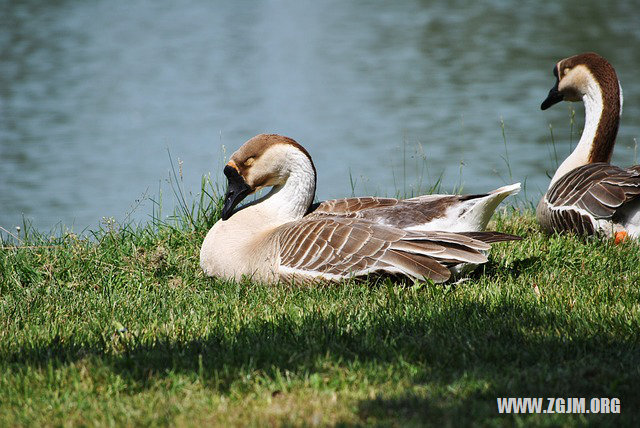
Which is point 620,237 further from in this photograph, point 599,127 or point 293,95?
point 293,95

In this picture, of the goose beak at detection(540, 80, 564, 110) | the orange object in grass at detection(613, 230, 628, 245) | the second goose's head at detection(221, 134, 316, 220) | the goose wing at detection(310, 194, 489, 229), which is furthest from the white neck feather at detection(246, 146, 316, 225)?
the goose beak at detection(540, 80, 564, 110)

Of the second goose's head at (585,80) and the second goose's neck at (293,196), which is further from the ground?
the second goose's head at (585,80)

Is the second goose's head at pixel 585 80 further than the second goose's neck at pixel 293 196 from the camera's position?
Yes

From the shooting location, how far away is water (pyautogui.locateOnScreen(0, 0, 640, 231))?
14.5 m

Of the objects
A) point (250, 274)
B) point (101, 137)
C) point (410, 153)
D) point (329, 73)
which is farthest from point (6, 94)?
point (250, 274)

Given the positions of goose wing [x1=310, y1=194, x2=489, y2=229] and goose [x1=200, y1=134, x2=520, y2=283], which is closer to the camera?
goose [x1=200, y1=134, x2=520, y2=283]

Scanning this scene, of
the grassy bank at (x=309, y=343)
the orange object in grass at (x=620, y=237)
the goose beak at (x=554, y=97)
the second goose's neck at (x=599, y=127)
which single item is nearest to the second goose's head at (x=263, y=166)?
the grassy bank at (x=309, y=343)

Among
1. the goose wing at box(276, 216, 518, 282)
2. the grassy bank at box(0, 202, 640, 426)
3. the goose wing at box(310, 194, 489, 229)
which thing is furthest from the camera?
the goose wing at box(310, 194, 489, 229)

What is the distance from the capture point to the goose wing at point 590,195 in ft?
21.3

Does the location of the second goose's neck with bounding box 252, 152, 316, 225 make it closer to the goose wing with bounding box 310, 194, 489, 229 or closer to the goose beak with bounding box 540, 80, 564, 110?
the goose wing with bounding box 310, 194, 489, 229

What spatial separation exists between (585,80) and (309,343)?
16.6 ft

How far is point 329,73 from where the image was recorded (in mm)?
22891

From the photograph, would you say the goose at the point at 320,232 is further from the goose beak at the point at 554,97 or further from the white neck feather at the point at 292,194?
the goose beak at the point at 554,97

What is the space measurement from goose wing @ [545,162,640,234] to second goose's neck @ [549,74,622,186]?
2.01ft
